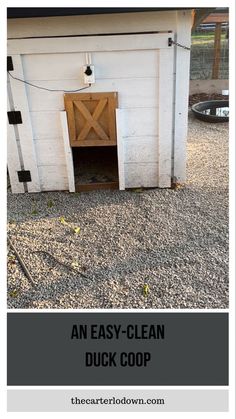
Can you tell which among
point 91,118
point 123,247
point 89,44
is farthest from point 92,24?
point 123,247

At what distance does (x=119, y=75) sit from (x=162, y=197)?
152 cm

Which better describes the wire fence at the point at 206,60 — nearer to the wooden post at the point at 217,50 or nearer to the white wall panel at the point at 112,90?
the wooden post at the point at 217,50

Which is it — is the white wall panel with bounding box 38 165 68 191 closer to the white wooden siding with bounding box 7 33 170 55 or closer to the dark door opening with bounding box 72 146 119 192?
the dark door opening with bounding box 72 146 119 192

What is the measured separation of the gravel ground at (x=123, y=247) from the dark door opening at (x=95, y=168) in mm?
146

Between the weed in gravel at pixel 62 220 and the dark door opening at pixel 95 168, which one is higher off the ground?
the dark door opening at pixel 95 168

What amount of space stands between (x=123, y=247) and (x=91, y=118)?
1.61 metres

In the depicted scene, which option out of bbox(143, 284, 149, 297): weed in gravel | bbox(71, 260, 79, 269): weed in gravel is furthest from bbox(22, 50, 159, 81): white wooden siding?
bbox(143, 284, 149, 297): weed in gravel

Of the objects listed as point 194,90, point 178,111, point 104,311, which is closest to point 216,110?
point 194,90

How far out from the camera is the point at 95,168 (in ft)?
18.1

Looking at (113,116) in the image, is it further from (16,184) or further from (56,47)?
(16,184)

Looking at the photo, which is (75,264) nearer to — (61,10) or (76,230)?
(76,230)

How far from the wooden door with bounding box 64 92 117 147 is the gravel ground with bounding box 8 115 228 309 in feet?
2.37

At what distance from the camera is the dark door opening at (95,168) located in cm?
486

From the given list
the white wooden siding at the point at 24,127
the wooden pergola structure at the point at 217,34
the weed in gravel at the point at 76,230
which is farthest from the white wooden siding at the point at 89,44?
the wooden pergola structure at the point at 217,34
